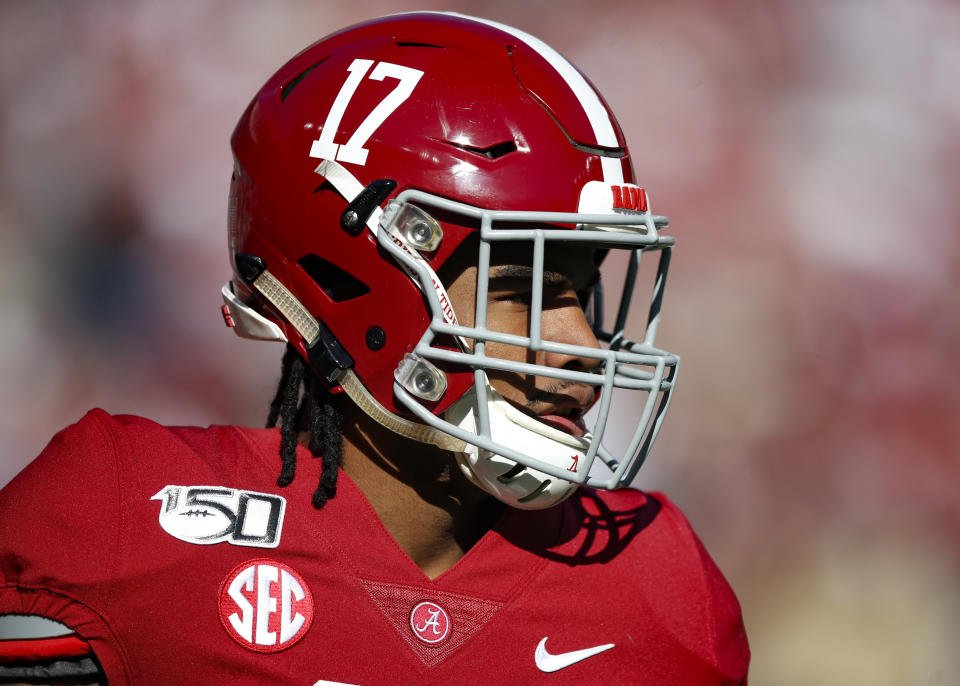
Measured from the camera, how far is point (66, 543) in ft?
4.56

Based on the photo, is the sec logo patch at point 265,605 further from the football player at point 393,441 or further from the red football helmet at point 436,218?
the red football helmet at point 436,218

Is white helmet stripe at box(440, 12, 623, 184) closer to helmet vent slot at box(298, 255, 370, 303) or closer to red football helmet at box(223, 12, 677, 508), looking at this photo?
red football helmet at box(223, 12, 677, 508)

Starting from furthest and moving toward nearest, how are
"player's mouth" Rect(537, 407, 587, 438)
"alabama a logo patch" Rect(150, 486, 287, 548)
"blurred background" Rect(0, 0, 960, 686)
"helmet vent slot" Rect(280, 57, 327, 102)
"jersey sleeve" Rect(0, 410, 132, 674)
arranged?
"blurred background" Rect(0, 0, 960, 686), "helmet vent slot" Rect(280, 57, 327, 102), "player's mouth" Rect(537, 407, 587, 438), "alabama a logo patch" Rect(150, 486, 287, 548), "jersey sleeve" Rect(0, 410, 132, 674)

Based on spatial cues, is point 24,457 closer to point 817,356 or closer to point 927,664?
point 817,356

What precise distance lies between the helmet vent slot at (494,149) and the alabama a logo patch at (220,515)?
26.6 inches

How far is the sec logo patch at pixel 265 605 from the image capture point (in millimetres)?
1448

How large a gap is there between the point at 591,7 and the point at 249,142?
2.61 metres

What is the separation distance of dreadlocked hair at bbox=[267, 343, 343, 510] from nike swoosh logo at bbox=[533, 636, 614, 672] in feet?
1.49

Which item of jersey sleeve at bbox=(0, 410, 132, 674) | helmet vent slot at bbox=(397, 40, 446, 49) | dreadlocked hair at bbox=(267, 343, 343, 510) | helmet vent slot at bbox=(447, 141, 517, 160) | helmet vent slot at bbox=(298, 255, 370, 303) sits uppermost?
helmet vent slot at bbox=(397, 40, 446, 49)

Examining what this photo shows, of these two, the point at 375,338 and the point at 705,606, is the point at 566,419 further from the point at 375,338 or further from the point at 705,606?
the point at 705,606

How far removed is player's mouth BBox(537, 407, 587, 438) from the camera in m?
1.59

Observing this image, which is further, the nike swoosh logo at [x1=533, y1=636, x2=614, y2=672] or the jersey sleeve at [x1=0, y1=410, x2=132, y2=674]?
the nike swoosh logo at [x1=533, y1=636, x2=614, y2=672]

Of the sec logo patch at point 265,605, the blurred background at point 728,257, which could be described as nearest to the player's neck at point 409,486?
the sec logo patch at point 265,605

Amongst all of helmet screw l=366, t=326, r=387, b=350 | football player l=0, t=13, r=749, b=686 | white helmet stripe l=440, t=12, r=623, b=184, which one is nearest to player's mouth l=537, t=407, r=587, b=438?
football player l=0, t=13, r=749, b=686
